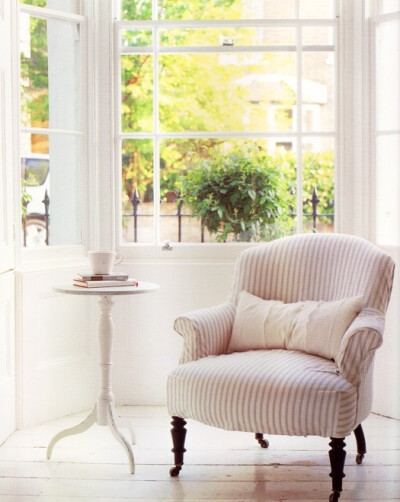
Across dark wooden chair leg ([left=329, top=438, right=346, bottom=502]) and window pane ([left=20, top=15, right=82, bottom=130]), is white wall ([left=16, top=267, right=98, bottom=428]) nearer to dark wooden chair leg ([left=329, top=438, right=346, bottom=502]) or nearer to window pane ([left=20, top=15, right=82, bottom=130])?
window pane ([left=20, top=15, right=82, bottom=130])

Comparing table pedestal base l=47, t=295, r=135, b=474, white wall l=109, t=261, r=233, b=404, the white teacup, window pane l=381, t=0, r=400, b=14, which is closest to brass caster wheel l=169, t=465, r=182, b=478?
table pedestal base l=47, t=295, r=135, b=474

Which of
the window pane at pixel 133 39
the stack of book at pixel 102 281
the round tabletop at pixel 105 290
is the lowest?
the round tabletop at pixel 105 290

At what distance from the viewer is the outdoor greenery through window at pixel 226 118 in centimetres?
479

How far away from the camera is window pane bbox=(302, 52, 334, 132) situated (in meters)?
4.79

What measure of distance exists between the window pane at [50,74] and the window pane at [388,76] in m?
1.58

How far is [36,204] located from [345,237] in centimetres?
158

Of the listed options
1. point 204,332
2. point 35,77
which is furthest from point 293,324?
point 35,77

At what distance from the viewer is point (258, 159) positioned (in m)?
4.85

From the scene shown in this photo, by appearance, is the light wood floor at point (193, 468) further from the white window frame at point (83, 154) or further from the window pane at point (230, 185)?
the window pane at point (230, 185)

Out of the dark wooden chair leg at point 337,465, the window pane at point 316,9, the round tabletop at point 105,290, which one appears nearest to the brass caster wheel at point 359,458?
the dark wooden chair leg at point 337,465

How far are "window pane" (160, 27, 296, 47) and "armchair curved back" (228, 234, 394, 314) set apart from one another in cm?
126

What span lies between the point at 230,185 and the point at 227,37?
2.60 feet

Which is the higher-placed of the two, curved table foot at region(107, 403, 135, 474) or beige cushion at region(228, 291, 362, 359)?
beige cushion at region(228, 291, 362, 359)

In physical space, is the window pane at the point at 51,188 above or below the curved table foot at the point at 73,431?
above
